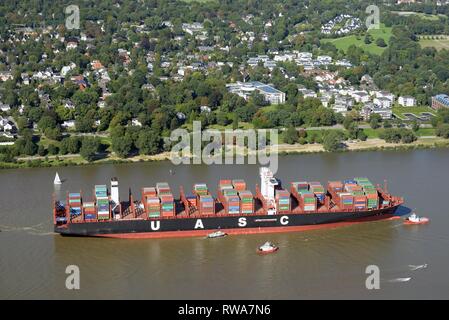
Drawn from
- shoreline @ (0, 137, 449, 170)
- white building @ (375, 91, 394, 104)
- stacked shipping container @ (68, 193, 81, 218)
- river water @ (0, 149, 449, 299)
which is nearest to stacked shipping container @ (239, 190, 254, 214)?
river water @ (0, 149, 449, 299)

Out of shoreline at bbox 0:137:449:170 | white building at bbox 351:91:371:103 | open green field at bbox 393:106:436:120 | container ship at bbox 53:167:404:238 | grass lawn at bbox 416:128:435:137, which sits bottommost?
container ship at bbox 53:167:404:238

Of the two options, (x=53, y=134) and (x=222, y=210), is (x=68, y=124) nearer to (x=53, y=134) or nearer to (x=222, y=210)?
(x=53, y=134)

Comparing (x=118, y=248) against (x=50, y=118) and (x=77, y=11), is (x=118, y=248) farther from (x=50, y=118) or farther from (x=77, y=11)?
(x=77, y=11)

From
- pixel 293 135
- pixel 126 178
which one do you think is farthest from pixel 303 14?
pixel 126 178

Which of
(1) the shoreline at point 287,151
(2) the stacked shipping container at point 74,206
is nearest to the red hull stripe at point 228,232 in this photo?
(2) the stacked shipping container at point 74,206

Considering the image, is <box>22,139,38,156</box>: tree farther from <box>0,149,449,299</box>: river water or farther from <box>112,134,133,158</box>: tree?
<box>0,149,449,299</box>: river water

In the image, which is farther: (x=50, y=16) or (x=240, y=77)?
(x=50, y=16)

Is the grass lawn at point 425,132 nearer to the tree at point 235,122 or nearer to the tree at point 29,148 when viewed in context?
the tree at point 235,122
